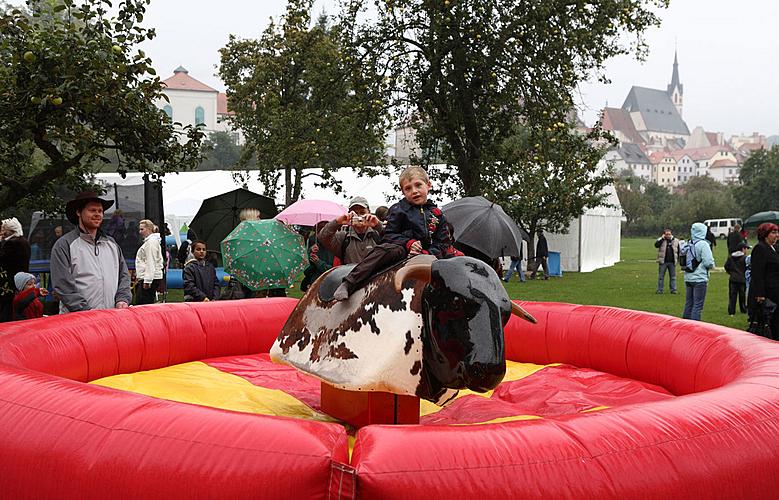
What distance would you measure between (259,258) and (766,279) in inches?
218

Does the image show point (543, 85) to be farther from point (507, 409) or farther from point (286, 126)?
point (507, 409)

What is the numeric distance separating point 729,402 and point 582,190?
19.0 meters

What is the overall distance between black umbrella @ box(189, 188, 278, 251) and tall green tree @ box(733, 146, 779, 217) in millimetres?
53001

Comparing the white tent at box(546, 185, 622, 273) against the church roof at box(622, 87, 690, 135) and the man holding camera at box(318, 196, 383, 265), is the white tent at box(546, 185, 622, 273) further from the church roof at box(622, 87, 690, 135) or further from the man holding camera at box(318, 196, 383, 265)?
the church roof at box(622, 87, 690, 135)

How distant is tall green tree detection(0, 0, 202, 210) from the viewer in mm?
5043

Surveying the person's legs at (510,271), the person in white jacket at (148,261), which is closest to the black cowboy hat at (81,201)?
the person in white jacket at (148,261)

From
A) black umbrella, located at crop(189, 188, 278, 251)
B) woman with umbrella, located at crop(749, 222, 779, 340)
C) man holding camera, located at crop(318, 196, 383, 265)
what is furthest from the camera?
black umbrella, located at crop(189, 188, 278, 251)

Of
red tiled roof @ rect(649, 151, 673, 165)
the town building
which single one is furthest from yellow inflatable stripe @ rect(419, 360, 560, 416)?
red tiled roof @ rect(649, 151, 673, 165)

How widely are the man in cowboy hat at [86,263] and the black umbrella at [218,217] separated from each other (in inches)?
228

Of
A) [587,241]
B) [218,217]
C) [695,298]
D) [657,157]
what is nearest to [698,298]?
[695,298]

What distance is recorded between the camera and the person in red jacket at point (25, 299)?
7590mm

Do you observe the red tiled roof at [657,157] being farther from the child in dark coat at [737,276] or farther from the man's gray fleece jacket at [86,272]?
the man's gray fleece jacket at [86,272]

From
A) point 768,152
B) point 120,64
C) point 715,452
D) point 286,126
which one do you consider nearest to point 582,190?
point 286,126

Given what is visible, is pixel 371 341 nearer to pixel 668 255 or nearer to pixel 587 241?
pixel 668 255
